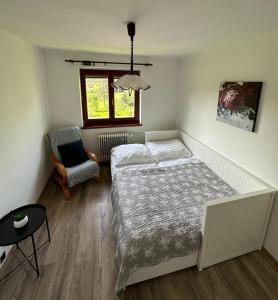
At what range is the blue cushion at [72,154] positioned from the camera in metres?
3.32

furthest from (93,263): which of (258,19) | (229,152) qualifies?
(258,19)

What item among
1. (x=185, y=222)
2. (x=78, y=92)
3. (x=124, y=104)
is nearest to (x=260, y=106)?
(x=185, y=222)

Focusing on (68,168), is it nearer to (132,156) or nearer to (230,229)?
(132,156)

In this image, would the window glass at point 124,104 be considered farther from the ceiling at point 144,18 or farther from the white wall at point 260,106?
the ceiling at point 144,18

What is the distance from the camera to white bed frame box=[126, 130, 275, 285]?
5.84 ft

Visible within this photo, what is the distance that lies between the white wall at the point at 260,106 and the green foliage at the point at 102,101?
4.31 feet

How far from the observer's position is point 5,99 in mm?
2100

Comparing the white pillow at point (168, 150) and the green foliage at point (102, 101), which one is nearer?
the white pillow at point (168, 150)

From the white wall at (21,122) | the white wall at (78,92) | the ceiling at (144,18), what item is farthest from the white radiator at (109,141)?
the ceiling at (144,18)

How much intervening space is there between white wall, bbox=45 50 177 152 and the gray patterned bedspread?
61.9 inches

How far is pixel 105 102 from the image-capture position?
400 centimetres

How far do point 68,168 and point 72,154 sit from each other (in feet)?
0.92

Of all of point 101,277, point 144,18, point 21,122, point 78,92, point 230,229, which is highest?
point 144,18

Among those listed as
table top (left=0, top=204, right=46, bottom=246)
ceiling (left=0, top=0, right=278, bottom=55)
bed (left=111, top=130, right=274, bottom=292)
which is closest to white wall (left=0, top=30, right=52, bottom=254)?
table top (left=0, top=204, right=46, bottom=246)
